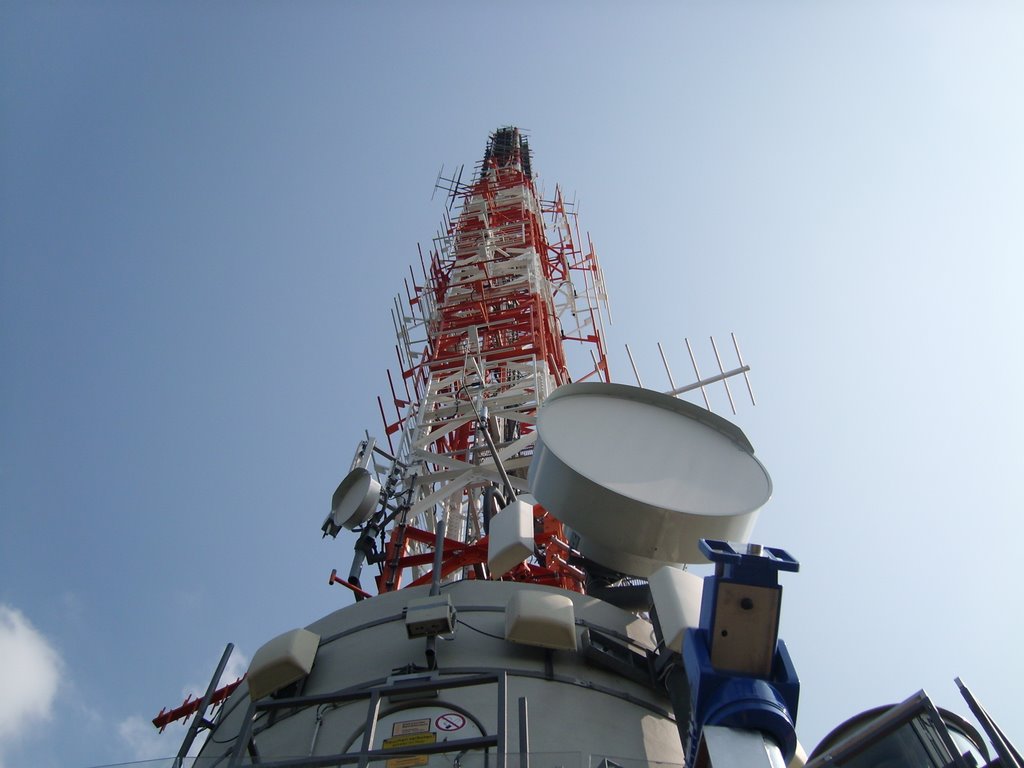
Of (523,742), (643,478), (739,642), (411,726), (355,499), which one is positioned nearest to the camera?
(523,742)


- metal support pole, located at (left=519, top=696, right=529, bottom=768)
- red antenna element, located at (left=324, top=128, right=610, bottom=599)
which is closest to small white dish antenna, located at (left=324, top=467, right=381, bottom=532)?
red antenna element, located at (left=324, top=128, right=610, bottom=599)

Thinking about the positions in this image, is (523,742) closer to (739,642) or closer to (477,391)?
(739,642)

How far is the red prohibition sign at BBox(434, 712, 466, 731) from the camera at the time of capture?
5.52 metres

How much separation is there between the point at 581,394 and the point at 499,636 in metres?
2.67

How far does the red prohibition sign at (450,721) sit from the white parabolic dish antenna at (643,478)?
6.72 feet

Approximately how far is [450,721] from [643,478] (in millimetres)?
2629

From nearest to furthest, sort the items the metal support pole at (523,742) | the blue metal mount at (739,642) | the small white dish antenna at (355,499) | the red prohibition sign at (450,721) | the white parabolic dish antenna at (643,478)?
the metal support pole at (523,742) < the blue metal mount at (739,642) < the red prohibition sign at (450,721) < the white parabolic dish antenna at (643,478) < the small white dish antenna at (355,499)

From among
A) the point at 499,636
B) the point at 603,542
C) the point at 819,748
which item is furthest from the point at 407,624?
the point at 819,748

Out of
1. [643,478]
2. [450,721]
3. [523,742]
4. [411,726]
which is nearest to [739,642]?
[523,742]

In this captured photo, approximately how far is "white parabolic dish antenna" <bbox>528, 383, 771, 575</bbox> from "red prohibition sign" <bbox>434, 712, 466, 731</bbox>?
2049mm

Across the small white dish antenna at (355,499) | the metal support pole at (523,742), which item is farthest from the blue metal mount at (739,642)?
the small white dish antenna at (355,499)

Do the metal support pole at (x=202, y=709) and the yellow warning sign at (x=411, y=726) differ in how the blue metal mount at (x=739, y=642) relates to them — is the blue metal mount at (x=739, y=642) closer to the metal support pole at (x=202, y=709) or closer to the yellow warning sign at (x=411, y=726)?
the yellow warning sign at (x=411, y=726)

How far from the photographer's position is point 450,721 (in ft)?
18.2

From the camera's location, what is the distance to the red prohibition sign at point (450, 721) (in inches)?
217
